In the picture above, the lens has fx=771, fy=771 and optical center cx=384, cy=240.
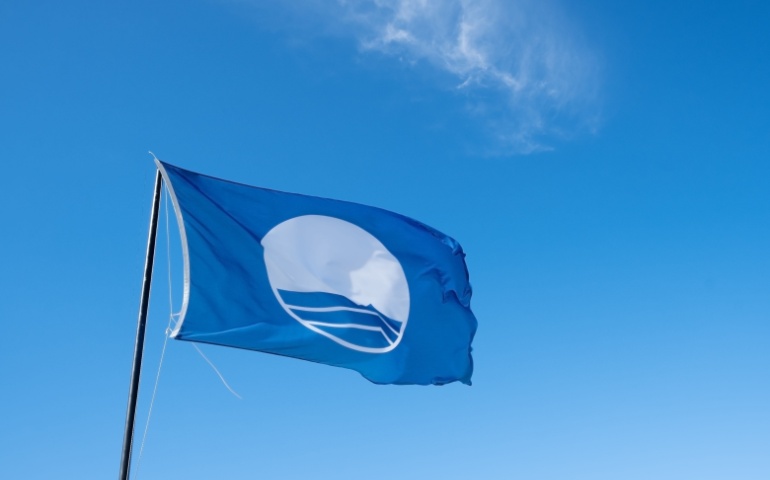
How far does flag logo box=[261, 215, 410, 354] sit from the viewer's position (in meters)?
13.6

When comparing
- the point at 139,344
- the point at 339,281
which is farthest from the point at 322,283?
the point at 139,344

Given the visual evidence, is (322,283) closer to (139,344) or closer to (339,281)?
(339,281)

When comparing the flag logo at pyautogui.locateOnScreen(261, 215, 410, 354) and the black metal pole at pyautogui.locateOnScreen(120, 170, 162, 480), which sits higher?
the flag logo at pyautogui.locateOnScreen(261, 215, 410, 354)

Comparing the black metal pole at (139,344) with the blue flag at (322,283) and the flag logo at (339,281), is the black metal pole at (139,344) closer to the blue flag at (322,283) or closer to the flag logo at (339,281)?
the blue flag at (322,283)

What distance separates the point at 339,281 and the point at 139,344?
5.11 metres

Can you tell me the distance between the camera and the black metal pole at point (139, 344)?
31.3 ft

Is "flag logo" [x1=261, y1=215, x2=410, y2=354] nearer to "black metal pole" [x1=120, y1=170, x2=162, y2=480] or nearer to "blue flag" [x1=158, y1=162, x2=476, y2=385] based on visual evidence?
"blue flag" [x1=158, y1=162, x2=476, y2=385]

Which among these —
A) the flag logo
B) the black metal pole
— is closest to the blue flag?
the flag logo

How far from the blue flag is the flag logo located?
2cm

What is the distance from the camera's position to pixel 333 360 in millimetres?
13617

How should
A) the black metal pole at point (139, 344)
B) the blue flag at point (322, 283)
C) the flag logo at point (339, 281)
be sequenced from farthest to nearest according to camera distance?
→ the flag logo at point (339, 281), the blue flag at point (322, 283), the black metal pole at point (139, 344)

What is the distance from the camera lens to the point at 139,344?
406 inches

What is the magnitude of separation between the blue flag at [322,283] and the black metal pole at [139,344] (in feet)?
2.77

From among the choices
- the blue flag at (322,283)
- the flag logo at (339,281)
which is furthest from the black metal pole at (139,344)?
the flag logo at (339,281)
